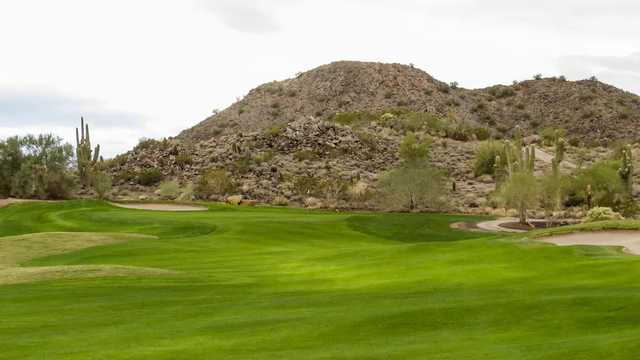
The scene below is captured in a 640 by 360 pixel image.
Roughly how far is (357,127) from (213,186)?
31.5 meters

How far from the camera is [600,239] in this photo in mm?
29062

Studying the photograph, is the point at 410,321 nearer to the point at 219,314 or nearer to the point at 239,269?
the point at 219,314

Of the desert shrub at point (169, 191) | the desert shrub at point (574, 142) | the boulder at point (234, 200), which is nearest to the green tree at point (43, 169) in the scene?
the desert shrub at point (169, 191)

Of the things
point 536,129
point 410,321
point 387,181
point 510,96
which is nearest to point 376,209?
point 387,181

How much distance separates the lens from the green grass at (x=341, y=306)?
12656 millimetres

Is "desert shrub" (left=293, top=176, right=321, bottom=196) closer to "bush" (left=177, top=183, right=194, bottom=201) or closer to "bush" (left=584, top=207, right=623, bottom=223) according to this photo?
"bush" (left=177, top=183, right=194, bottom=201)

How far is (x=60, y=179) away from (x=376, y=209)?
25730mm

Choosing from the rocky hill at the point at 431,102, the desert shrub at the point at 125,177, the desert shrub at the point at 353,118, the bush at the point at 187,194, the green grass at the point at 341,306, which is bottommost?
the green grass at the point at 341,306

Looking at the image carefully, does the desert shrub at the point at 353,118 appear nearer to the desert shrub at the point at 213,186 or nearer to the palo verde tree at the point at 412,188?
the desert shrub at the point at 213,186

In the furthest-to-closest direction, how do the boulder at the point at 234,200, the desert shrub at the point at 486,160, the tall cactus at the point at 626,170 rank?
the desert shrub at the point at 486,160
the boulder at the point at 234,200
the tall cactus at the point at 626,170

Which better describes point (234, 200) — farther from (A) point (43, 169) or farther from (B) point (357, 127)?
(B) point (357, 127)

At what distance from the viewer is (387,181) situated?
58750 mm

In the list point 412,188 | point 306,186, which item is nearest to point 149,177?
point 306,186

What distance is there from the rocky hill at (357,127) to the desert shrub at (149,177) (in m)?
0.69
